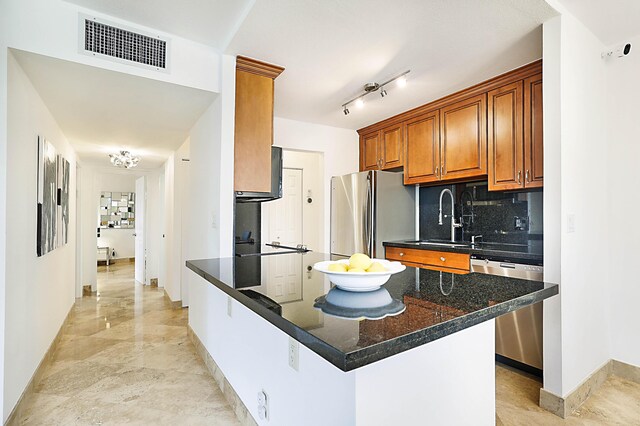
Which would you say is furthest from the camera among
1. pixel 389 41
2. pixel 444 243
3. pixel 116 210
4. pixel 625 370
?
pixel 116 210

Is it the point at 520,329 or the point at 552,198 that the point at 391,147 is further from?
the point at 520,329

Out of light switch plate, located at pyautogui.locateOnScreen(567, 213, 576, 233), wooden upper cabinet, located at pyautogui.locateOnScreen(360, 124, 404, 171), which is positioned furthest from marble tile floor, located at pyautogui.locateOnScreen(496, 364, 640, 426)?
wooden upper cabinet, located at pyautogui.locateOnScreen(360, 124, 404, 171)

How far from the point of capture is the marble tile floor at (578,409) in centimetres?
190

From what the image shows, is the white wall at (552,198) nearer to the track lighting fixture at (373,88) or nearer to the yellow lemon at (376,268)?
the track lighting fixture at (373,88)

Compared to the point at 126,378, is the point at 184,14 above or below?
above

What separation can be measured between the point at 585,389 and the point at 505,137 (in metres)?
1.88

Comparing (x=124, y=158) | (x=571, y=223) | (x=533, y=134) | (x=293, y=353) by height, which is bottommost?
(x=293, y=353)

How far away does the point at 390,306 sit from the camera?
38.1 inches

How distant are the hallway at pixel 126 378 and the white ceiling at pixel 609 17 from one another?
316 centimetres

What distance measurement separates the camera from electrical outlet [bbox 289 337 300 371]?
1.26 m

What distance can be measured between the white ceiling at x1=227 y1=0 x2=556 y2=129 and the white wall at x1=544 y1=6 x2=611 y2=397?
324 millimetres

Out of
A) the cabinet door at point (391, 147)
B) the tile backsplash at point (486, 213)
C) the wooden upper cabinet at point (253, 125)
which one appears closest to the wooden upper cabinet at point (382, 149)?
the cabinet door at point (391, 147)

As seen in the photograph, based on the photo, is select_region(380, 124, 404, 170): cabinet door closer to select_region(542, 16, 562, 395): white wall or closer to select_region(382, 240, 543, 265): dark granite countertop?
select_region(382, 240, 543, 265): dark granite countertop

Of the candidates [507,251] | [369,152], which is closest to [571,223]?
[507,251]
